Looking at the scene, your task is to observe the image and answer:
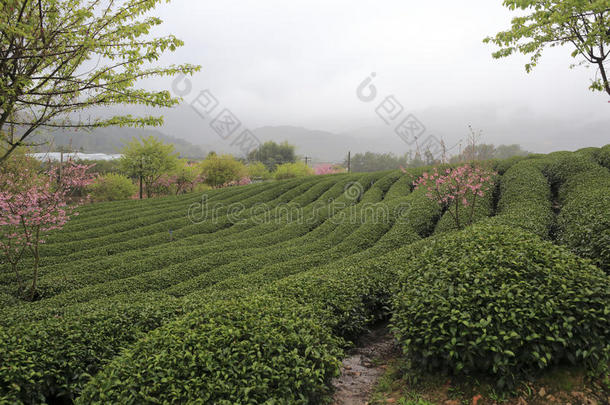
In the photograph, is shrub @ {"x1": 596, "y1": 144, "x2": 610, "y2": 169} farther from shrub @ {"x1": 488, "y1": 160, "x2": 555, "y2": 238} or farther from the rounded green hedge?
the rounded green hedge

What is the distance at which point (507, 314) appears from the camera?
3.81 metres

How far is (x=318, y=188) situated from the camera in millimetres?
24656

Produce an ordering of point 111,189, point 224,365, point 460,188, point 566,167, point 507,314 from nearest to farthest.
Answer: point 224,365
point 507,314
point 460,188
point 566,167
point 111,189

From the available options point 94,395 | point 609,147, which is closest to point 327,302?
point 94,395

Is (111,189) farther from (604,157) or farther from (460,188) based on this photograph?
(604,157)

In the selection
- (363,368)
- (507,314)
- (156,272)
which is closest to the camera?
(507,314)

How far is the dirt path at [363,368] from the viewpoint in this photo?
429 centimetres

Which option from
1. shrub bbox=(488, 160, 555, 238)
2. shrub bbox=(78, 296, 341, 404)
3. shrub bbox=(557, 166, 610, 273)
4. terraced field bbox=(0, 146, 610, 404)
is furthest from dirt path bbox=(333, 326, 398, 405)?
shrub bbox=(488, 160, 555, 238)

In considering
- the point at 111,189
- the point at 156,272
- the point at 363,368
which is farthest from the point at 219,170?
the point at 363,368

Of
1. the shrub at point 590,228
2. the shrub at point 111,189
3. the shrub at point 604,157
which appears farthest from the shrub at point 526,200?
the shrub at point 111,189

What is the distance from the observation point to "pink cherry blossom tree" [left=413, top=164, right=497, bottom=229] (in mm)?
10516

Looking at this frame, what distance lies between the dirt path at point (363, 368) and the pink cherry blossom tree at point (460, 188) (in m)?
5.50

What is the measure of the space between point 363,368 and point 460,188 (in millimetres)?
7391

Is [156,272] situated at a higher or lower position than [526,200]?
lower
